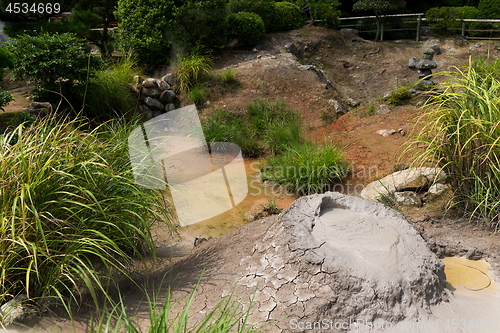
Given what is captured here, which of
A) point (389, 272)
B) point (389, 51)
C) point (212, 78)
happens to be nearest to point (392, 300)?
point (389, 272)

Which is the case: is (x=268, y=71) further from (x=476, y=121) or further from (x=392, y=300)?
(x=392, y=300)

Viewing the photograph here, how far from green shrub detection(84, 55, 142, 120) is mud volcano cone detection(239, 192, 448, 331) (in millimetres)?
4260

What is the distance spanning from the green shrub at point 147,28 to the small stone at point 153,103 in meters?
1.16

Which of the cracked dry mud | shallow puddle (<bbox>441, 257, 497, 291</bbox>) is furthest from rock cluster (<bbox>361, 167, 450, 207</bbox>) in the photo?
the cracked dry mud

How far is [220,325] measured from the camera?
1.56 meters

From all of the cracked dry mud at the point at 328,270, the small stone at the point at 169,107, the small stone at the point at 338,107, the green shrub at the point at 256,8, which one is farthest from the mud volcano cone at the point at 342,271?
the green shrub at the point at 256,8

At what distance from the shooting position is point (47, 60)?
5207 mm

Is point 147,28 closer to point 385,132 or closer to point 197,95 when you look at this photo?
point 197,95

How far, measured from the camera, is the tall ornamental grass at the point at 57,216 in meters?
1.94

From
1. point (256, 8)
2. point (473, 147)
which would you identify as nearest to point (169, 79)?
point (256, 8)

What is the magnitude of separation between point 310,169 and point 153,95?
3835 millimetres

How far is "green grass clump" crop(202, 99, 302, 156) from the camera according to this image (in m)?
5.90

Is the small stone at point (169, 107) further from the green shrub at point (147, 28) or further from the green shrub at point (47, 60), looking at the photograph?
the green shrub at point (47, 60)

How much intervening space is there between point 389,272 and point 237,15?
26.6 feet
